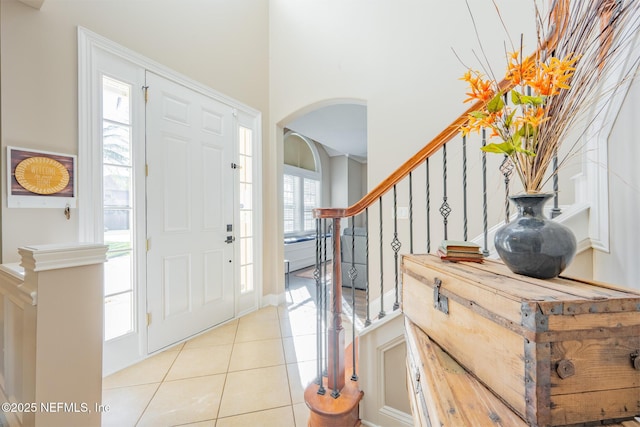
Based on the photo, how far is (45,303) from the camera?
1.20 metres

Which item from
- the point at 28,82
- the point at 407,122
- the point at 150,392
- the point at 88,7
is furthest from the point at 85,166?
the point at 407,122

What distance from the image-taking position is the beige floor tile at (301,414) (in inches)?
63.2

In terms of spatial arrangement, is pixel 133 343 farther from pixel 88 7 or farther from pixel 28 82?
pixel 88 7

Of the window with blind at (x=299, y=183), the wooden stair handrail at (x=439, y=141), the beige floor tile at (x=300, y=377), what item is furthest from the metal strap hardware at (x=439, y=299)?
→ the window with blind at (x=299, y=183)

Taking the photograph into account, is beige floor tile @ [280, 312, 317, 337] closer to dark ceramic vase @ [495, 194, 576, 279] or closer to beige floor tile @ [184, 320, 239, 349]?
beige floor tile @ [184, 320, 239, 349]

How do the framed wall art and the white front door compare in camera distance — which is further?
the white front door

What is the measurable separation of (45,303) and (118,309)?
3.54 ft

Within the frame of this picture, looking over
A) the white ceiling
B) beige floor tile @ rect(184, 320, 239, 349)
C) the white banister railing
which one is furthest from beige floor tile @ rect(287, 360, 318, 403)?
the white ceiling

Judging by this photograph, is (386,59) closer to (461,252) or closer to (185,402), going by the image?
(461,252)

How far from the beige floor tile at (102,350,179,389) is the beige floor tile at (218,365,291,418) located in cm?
55

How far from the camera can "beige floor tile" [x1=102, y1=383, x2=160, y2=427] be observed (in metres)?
1.61

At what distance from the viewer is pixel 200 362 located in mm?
2215

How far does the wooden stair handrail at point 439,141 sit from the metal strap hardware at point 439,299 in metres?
0.62

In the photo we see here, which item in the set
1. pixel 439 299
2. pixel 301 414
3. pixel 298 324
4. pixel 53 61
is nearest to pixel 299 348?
pixel 298 324
